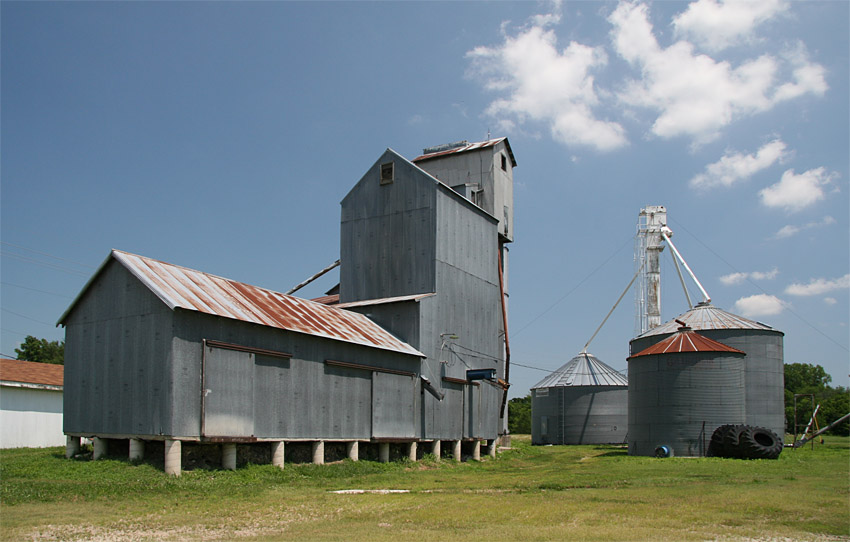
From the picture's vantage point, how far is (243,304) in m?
24.7

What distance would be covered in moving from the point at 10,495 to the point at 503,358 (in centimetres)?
2972

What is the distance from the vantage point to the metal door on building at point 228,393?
21703mm

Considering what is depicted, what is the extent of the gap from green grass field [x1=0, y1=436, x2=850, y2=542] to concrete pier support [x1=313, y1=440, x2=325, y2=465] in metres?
0.39

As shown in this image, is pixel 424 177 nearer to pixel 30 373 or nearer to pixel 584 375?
pixel 30 373

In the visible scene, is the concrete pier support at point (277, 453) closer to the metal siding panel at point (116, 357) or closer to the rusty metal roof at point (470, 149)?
the metal siding panel at point (116, 357)

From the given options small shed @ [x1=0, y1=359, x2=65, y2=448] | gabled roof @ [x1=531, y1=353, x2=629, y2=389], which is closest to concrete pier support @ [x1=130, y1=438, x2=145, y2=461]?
small shed @ [x1=0, y1=359, x2=65, y2=448]

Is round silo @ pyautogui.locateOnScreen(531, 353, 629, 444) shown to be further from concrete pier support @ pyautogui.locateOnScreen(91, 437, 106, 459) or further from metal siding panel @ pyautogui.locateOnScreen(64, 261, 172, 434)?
metal siding panel @ pyautogui.locateOnScreen(64, 261, 172, 434)

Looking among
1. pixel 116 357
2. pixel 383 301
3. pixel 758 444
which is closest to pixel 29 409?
pixel 116 357

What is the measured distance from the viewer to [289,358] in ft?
81.7

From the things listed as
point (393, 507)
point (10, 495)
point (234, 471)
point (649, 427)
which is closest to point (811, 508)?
point (393, 507)

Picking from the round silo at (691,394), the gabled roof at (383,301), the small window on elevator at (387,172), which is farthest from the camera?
the round silo at (691,394)

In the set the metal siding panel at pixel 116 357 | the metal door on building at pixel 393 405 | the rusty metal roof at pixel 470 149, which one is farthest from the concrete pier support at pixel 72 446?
the rusty metal roof at pixel 470 149

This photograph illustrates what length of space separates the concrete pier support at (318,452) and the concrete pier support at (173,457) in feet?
19.9

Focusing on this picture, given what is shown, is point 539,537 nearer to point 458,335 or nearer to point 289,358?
point 289,358
